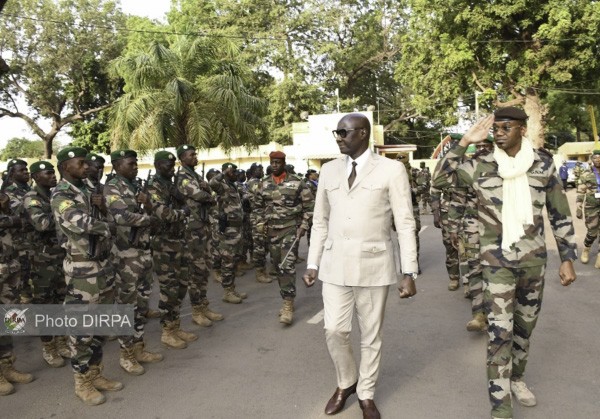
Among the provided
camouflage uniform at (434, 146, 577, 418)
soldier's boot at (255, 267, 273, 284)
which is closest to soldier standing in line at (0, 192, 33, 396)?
camouflage uniform at (434, 146, 577, 418)

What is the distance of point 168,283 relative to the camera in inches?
206

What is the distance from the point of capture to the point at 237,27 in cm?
3291

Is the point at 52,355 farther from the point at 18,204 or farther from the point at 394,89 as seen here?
the point at 394,89

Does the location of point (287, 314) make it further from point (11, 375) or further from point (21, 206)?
point (21, 206)

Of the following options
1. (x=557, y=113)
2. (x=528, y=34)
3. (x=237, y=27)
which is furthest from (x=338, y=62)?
(x=557, y=113)

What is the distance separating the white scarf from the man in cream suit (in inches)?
26.0

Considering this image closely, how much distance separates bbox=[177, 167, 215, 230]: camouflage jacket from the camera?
219 inches

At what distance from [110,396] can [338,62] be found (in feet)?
109

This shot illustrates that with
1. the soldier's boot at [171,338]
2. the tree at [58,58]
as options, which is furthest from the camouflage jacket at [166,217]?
the tree at [58,58]

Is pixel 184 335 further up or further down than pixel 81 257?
further down

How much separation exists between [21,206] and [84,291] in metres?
1.97

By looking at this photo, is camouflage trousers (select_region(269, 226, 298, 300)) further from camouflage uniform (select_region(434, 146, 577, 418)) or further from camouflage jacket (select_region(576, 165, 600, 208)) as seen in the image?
camouflage jacket (select_region(576, 165, 600, 208))

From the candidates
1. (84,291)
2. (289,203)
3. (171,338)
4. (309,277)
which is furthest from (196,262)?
(309,277)

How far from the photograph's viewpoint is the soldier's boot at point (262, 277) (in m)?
8.30
